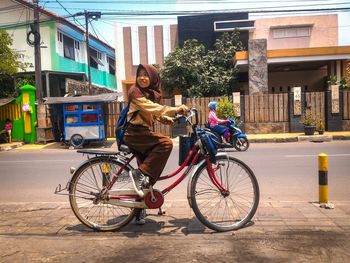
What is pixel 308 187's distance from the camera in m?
6.76

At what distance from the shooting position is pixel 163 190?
4309mm

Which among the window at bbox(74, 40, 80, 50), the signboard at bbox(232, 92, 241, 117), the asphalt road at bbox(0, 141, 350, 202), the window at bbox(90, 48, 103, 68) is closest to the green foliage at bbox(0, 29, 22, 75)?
the asphalt road at bbox(0, 141, 350, 202)

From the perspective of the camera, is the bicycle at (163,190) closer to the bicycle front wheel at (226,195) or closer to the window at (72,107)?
the bicycle front wheel at (226,195)

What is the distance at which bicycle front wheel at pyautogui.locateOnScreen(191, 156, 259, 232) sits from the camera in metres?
4.15

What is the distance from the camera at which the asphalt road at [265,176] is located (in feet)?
21.0

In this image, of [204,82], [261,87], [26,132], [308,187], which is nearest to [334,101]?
[261,87]

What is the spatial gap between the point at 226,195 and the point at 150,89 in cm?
145

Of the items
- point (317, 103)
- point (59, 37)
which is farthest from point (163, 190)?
point (59, 37)

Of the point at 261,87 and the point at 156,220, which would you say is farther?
the point at 261,87

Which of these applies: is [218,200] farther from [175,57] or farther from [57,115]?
[175,57]

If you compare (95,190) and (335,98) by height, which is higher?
(335,98)

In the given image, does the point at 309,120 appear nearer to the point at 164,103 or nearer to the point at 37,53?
the point at 164,103

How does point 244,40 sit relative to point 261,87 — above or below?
above

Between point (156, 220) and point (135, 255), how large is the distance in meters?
1.07
